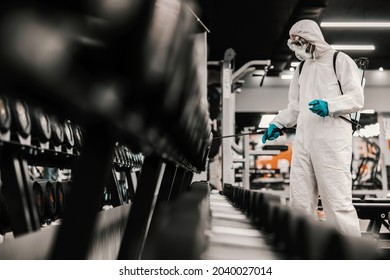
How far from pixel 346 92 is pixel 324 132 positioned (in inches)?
7.4

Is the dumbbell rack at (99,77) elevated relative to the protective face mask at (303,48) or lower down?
lower down

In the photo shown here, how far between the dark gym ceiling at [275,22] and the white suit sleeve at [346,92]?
2.23 metres

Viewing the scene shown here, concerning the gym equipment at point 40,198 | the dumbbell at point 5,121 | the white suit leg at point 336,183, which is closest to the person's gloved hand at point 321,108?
the white suit leg at point 336,183

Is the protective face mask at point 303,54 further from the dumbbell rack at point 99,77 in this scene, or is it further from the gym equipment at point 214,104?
the gym equipment at point 214,104

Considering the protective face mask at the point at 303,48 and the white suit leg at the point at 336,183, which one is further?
the protective face mask at the point at 303,48

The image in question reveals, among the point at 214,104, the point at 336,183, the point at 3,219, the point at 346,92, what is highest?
the point at 214,104

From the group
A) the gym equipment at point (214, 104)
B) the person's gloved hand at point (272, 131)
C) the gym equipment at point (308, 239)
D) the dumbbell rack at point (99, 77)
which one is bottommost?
the gym equipment at point (308, 239)

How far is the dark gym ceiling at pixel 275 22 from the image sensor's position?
445cm

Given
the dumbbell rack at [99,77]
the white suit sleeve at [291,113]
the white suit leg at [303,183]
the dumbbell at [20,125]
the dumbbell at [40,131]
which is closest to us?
the dumbbell rack at [99,77]

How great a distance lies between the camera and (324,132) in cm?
179

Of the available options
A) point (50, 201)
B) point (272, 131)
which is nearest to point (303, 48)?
point (272, 131)

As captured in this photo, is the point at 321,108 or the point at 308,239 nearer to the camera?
the point at 308,239

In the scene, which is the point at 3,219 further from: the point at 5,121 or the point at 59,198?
the point at 5,121
